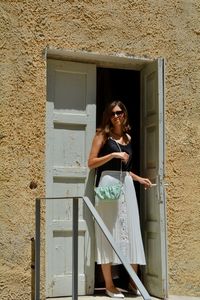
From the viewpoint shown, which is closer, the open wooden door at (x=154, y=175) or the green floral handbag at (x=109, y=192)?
the green floral handbag at (x=109, y=192)

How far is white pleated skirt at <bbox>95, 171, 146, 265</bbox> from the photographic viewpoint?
19.5 ft

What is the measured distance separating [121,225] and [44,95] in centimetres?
140

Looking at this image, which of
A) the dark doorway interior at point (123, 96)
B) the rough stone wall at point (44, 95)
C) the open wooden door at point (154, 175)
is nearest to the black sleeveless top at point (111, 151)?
the open wooden door at point (154, 175)

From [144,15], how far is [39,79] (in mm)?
1291

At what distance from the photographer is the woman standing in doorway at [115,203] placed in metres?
5.95

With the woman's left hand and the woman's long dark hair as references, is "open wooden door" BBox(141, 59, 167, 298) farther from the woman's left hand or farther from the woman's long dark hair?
the woman's long dark hair

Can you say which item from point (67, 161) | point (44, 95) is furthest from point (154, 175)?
point (44, 95)

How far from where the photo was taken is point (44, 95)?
5.80m

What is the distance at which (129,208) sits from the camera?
19.7 feet

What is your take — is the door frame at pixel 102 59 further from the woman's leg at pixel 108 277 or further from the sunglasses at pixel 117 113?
the woman's leg at pixel 108 277

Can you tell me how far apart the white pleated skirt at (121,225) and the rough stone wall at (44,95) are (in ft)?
1.30

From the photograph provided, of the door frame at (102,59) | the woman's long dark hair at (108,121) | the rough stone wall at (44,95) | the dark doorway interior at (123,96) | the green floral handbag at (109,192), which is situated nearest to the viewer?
the rough stone wall at (44,95)

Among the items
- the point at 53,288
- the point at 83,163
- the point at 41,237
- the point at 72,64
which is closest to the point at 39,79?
the point at 72,64

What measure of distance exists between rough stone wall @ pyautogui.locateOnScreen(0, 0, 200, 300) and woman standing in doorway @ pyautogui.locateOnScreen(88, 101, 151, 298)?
1.36 ft
